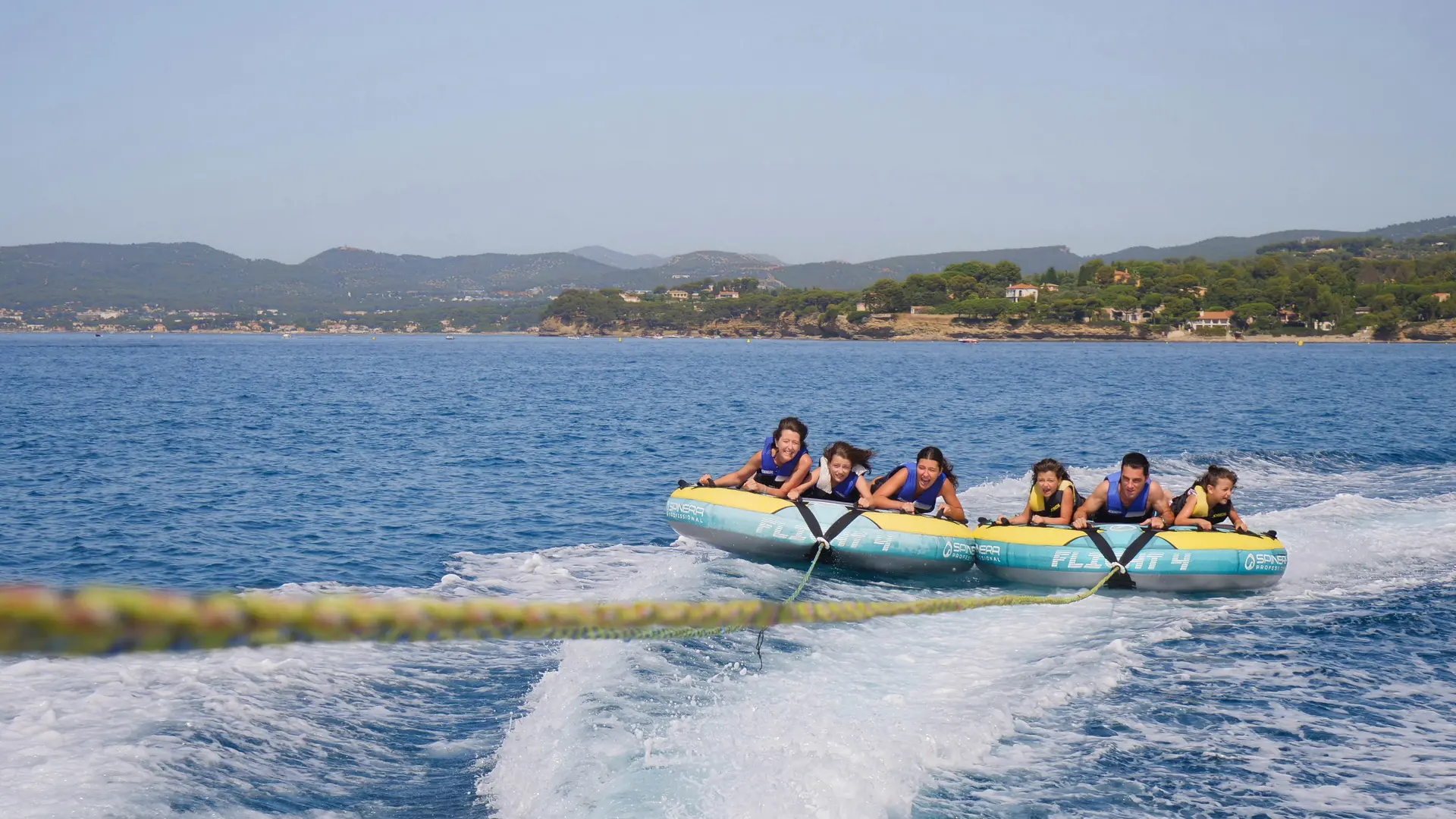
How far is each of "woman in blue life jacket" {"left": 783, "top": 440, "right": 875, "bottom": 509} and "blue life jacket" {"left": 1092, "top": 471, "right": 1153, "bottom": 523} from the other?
2.63 metres

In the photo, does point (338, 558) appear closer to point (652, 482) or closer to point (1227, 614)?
point (652, 482)

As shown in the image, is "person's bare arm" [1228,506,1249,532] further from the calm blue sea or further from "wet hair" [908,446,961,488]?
"wet hair" [908,446,961,488]

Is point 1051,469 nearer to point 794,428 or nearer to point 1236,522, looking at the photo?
point 1236,522

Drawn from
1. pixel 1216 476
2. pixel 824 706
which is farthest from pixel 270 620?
pixel 1216 476

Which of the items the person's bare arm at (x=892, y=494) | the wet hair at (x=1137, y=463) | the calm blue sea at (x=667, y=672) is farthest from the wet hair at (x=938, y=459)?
the wet hair at (x=1137, y=463)

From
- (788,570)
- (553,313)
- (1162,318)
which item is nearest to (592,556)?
(788,570)

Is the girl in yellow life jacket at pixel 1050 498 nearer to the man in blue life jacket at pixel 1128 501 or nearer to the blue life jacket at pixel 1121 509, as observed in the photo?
the man in blue life jacket at pixel 1128 501

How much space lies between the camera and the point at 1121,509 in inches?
452

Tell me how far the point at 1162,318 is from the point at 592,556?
136457mm

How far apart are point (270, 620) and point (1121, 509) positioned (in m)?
10.9

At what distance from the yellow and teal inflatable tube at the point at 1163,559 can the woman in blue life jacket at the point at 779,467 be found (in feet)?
8.65

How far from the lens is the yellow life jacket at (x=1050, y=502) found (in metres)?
11.6

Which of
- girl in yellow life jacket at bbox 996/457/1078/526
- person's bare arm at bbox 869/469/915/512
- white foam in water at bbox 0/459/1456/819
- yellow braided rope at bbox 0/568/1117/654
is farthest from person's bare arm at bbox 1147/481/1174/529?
yellow braided rope at bbox 0/568/1117/654

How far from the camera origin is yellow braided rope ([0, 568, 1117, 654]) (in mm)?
1511
